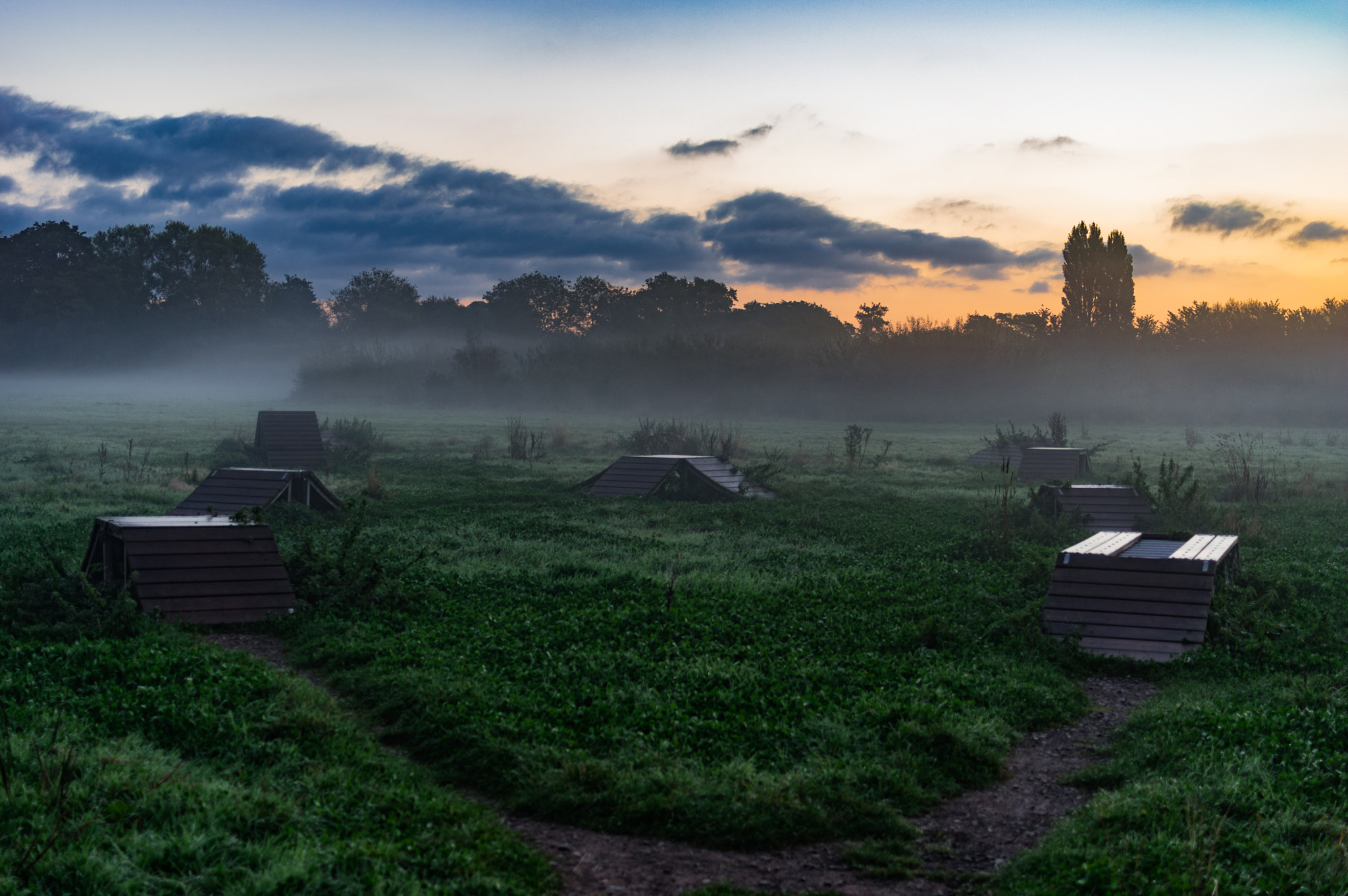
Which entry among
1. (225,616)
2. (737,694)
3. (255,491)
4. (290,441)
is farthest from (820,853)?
(290,441)

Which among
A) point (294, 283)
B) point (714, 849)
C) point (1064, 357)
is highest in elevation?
point (294, 283)

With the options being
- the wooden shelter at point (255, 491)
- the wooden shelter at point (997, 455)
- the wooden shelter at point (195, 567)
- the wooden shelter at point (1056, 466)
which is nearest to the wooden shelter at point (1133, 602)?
the wooden shelter at point (195, 567)

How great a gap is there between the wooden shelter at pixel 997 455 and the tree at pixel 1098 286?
36705mm

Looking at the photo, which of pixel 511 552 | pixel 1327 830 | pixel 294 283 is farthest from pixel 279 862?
pixel 294 283

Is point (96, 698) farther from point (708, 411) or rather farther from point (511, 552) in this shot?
point (708, 411)

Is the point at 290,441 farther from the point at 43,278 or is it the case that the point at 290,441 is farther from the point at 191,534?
the point at 43,278

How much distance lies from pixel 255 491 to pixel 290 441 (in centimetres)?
914

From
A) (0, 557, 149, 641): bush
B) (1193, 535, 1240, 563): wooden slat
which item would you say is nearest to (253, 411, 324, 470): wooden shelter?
(0, 557, 149, 641): bush

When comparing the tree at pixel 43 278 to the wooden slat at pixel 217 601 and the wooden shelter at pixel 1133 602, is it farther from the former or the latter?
the wooden shelter at pixel 1133 602

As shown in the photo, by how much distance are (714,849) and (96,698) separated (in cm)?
437

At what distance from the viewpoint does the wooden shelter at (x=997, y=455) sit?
27.5 metres

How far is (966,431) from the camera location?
46.2 m

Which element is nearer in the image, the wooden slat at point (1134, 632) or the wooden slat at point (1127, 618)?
the wooden slat at point (1134, 632)

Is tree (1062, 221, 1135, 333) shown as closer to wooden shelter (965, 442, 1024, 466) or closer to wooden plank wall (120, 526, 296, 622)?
wooden shelter (965, 442, 1024, 466)
